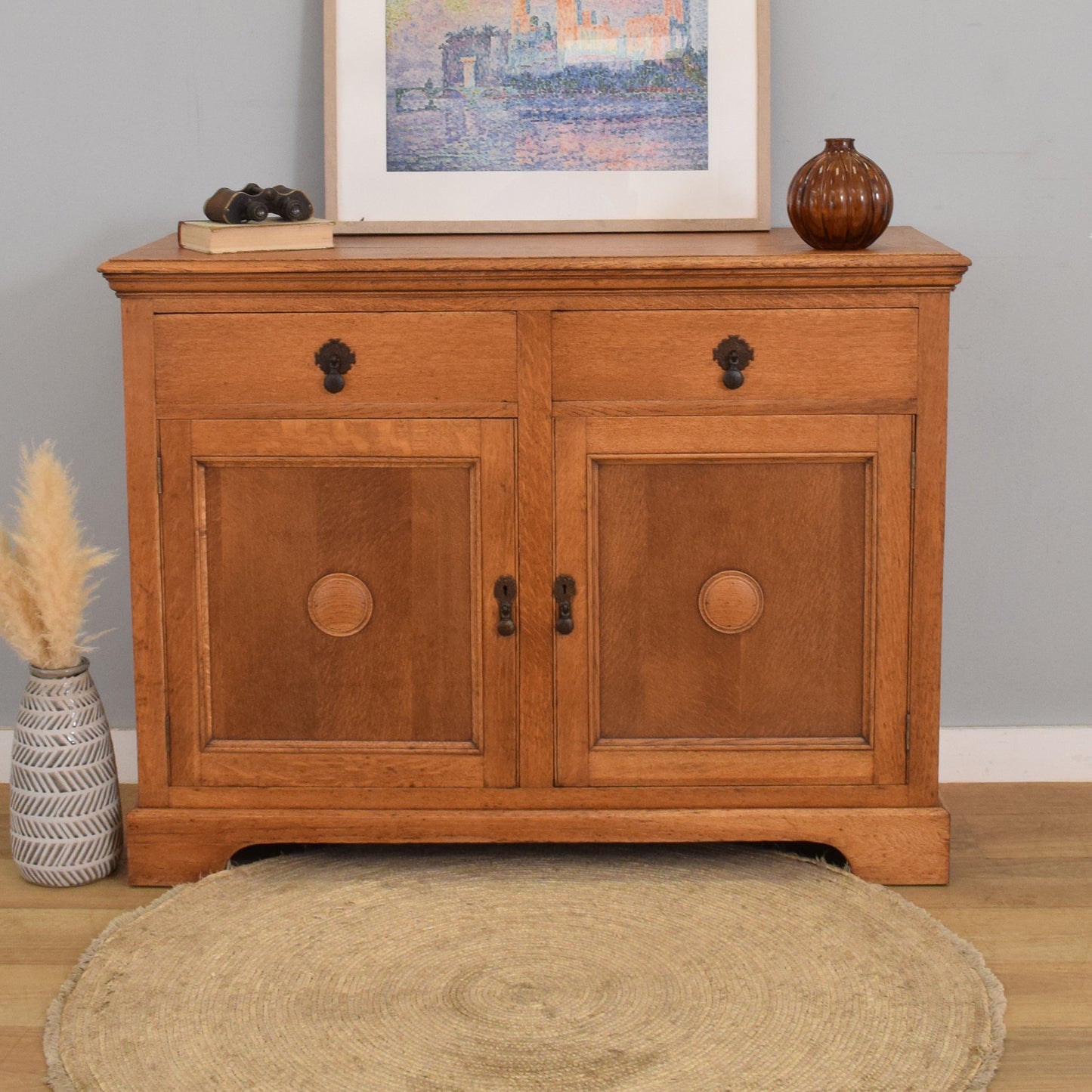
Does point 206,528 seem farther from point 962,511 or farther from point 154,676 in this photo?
point 962,511

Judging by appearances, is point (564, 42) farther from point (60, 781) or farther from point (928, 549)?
point (60, 781)

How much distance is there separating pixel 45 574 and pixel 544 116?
114 centimetres

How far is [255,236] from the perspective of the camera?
2.22 metres

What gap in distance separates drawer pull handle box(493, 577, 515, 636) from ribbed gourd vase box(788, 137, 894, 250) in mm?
687

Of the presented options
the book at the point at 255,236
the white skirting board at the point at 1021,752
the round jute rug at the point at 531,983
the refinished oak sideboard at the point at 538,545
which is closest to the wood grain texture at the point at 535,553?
the refinished oak sideboard at the point at 538,545

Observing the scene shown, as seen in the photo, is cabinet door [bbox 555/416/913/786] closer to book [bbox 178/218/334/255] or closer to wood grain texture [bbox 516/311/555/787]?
wood grain texture [bbox 516/311/555/787]

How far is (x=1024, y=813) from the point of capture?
260 cm

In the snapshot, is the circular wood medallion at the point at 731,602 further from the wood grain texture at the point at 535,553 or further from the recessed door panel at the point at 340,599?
the recessed door panel at the point at 340,599

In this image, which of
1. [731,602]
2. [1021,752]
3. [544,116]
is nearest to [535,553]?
[731,602]

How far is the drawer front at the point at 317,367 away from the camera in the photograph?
7.09 ft

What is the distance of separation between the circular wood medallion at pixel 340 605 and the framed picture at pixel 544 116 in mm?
677

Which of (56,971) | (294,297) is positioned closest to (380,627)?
(294,297)

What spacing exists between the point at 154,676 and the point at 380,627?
357 mm

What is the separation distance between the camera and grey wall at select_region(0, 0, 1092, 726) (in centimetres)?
256
